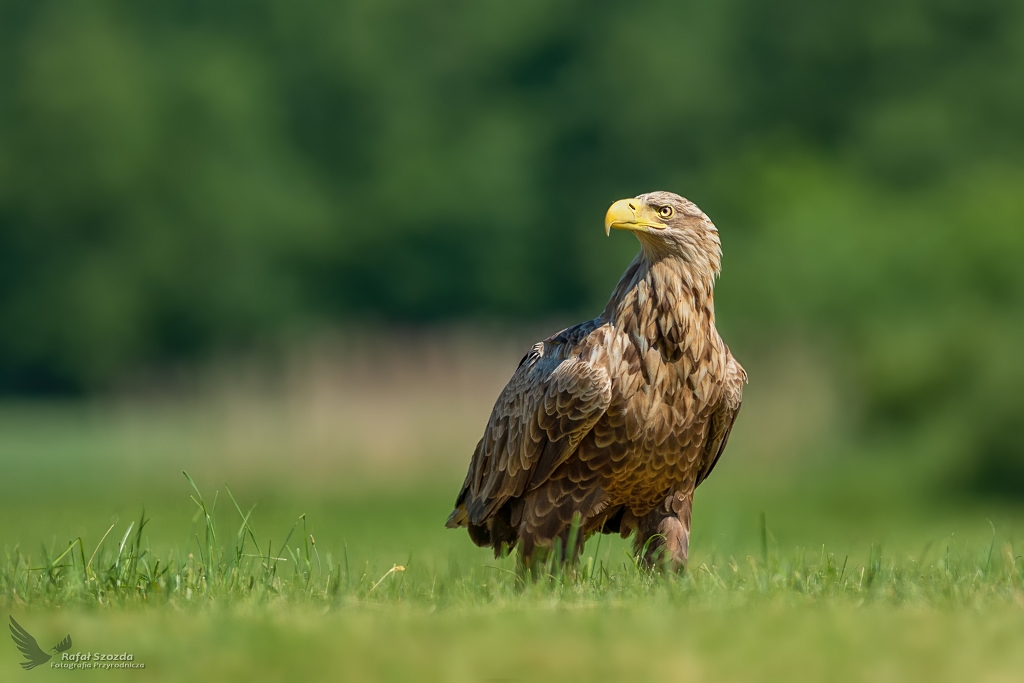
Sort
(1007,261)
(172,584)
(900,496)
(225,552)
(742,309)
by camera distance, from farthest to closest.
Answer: (742,309) → (1007,261) → (900,496) → (225,552) → (172,584)

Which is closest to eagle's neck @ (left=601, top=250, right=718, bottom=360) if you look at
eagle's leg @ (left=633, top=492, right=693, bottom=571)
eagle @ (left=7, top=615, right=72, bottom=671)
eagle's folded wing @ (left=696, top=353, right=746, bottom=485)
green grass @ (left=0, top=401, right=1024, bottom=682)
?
eagle's folded wing @ (left=696, top=353, right=746, bottom=485)

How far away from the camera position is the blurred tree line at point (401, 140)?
38812mm

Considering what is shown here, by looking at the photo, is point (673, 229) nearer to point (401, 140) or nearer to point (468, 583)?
point (468, 583)

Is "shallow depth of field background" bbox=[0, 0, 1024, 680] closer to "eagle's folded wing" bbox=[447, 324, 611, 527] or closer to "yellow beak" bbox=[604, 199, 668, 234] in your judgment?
"eagle's folded wing" bbox=[447, 324, 611, 527]

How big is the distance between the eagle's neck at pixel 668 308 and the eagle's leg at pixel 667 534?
0.75m

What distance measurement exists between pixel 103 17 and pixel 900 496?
109ft

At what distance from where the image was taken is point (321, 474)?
16.9 meters

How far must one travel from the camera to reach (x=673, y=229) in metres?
6.48

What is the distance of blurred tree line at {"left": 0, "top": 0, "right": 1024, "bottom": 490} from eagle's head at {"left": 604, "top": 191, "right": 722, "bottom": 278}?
27363mm

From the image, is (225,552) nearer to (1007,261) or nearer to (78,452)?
(1007,261)

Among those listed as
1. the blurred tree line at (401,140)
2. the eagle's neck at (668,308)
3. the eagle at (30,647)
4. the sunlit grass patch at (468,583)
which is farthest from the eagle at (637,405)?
the blurred tree line at (401,140)

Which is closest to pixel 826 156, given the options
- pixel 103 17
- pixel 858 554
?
pixel 103 17

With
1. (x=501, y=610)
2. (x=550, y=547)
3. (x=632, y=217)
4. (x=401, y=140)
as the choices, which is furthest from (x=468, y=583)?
(x=401, y=140)

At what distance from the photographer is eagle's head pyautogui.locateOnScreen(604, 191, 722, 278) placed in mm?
6441
